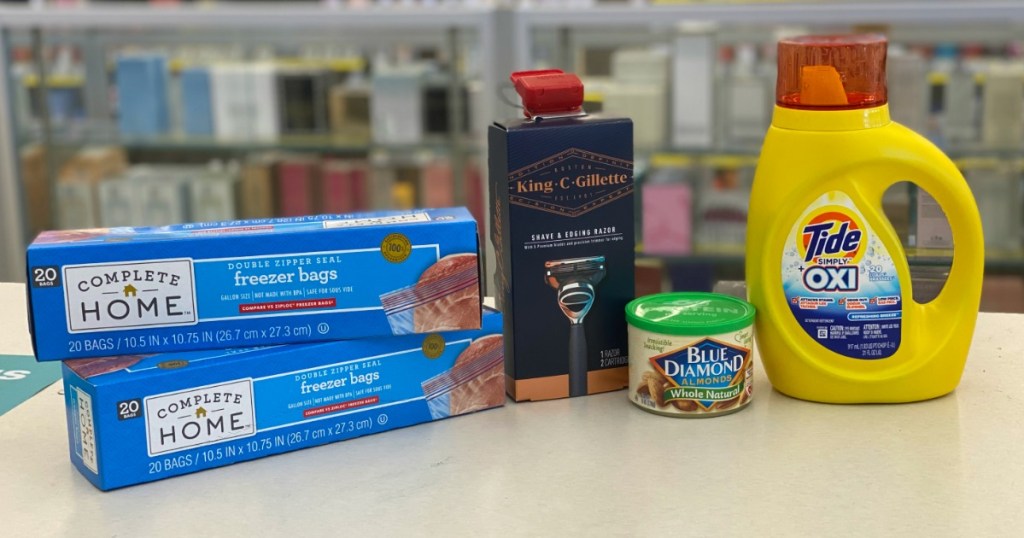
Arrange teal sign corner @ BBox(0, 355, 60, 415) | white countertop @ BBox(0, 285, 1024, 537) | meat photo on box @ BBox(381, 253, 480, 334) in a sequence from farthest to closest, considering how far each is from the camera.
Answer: teal sign corner @ BBox(0, 355, 60, 415)
meat photo on box @ BBox(381, 253, 480, 334)
white countertop @ BBox(0, 285, 1024, 537)

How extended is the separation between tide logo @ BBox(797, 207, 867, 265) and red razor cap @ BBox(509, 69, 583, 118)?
24 cm

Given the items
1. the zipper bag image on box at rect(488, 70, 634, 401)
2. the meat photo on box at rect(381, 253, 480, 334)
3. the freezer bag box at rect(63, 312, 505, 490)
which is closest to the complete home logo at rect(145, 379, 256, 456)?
the freezer bag box at rect(63, 312, 505, 490)

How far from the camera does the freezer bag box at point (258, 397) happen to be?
3.06ft

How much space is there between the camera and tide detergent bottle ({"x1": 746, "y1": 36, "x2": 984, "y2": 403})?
1.05 metres

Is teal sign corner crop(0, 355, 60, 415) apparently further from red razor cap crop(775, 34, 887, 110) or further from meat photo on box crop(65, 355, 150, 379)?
red razor cap crop(775, 34, 887, 110)

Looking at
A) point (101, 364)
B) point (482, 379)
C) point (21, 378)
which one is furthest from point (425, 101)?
point (101, 364)

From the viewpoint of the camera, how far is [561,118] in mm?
1087

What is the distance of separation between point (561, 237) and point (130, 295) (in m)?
0.38

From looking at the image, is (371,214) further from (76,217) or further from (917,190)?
(76,217)

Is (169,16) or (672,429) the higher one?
(169,16)

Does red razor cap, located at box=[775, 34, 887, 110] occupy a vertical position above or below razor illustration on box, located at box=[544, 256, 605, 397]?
above

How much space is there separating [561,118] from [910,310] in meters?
0.36

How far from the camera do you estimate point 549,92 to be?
3.54ft

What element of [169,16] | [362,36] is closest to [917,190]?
[169,16]
